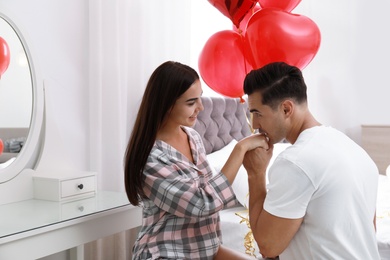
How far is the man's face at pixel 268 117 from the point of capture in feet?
4.95

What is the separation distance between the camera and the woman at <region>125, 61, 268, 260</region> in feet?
5.32

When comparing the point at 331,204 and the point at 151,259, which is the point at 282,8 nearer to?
the point at 331,204

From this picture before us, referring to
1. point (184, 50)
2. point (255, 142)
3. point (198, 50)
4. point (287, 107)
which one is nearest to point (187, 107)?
point (255, 142)

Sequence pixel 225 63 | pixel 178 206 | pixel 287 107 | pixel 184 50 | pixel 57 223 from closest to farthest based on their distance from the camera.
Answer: pixel 287 107
pixel 178 206
pixel 57 223
pixel 225 63
pixel 184 50

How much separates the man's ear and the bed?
99cm

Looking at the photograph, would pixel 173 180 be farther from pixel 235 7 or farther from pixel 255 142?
pixel 235 7

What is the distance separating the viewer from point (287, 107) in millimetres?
1498

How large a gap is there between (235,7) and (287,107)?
82 cm

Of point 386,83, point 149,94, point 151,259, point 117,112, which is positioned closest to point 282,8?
point 149,94

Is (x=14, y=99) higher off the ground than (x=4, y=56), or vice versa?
(x=4, y=56)

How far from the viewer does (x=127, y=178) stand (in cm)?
170

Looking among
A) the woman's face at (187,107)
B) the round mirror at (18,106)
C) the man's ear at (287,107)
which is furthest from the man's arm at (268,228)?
the round mirror at (18,106)

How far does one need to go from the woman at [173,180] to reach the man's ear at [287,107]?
0.64ft

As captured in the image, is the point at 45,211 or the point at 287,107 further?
the point at 45,211
